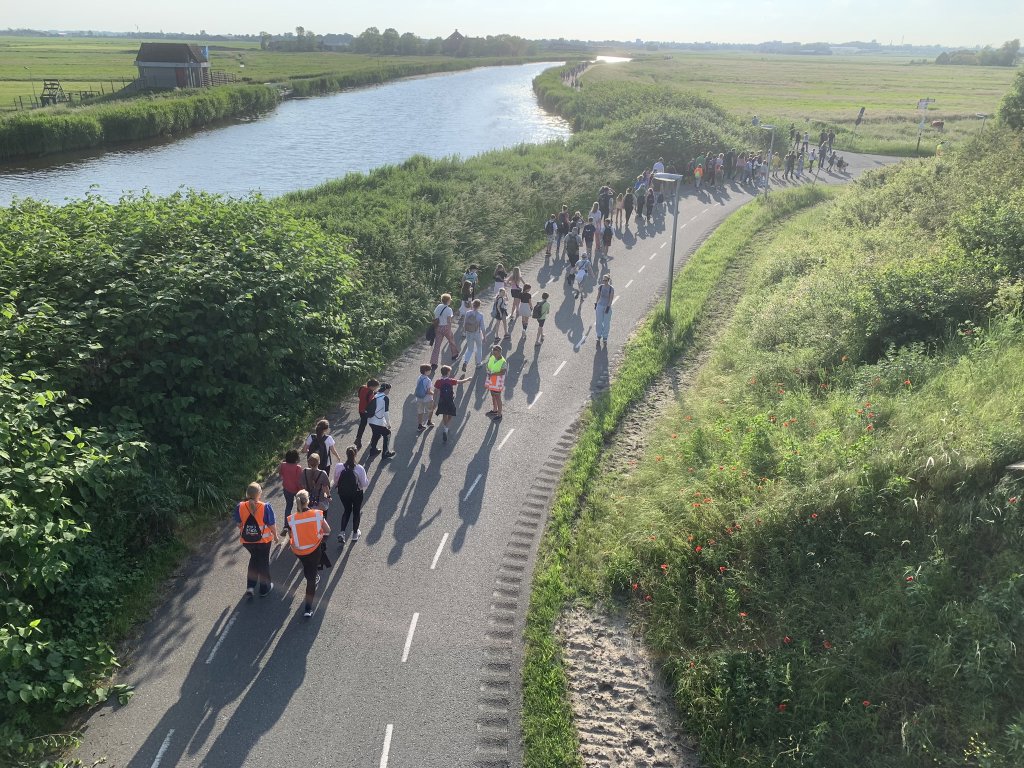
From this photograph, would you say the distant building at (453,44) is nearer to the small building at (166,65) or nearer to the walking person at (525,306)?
the small building at (166,65)

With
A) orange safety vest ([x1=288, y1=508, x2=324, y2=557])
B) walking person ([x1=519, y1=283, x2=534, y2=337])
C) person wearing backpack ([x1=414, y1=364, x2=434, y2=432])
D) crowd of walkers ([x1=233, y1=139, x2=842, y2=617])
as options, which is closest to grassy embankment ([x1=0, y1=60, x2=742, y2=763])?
crowd of walkers ([x1=233, y1=139, x2=842, y2=617])

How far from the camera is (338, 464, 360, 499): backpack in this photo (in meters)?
10.9

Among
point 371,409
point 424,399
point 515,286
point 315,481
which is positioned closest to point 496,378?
point 424,399

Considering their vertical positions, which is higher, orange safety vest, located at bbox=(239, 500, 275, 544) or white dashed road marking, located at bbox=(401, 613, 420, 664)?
orange safety vest, located at bbox=(239, 500, 275, 544)

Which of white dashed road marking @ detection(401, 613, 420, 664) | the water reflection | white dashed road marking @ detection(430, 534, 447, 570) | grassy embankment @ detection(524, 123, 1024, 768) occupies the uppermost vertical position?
the water reflection

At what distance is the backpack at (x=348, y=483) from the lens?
10922 millimetres

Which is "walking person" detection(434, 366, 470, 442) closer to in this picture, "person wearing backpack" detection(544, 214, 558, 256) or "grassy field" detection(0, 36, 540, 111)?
"person wearing backpack" detection(544, 214, 558, 256)

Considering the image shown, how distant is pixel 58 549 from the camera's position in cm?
868

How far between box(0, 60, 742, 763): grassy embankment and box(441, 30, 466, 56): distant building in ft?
504

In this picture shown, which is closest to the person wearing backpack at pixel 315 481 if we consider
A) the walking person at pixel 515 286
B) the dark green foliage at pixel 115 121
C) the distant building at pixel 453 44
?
the walking person at pixel 515 286

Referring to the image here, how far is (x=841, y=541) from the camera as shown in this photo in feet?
31.7

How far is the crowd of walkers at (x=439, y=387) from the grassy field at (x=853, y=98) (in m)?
33.7

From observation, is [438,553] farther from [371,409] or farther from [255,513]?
[371,409]

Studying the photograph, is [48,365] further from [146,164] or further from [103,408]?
[146,164]
